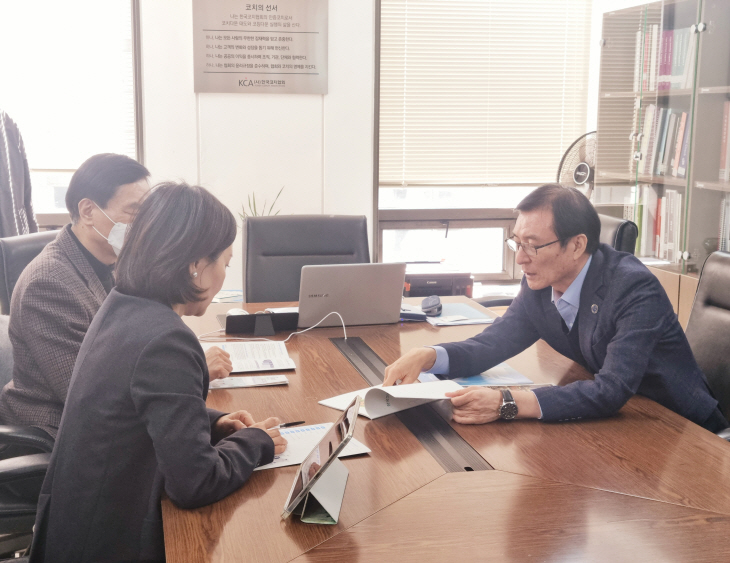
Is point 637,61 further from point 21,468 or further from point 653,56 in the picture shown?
point 21,468

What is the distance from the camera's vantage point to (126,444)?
4.10 ft

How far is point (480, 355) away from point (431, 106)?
268 cm

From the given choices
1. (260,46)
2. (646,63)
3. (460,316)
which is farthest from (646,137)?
(260,46)

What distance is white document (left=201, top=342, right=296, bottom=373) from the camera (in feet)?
6.47

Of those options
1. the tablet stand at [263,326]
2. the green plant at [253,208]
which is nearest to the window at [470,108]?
the green plant at [253,208]

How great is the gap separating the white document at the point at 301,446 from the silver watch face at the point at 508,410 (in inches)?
13.2

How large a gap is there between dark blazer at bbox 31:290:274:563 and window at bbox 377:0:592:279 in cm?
319

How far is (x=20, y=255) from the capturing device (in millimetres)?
2133

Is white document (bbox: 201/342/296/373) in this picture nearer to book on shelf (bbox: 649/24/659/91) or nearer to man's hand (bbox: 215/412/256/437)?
man's hand (bbox: 215/412/256/437)

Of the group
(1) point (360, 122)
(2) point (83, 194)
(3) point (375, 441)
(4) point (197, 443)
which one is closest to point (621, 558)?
(3) point (375, 441)

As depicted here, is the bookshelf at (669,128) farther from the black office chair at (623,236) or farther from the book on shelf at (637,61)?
the black office chair at (623,236)

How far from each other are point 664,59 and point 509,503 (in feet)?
9.75

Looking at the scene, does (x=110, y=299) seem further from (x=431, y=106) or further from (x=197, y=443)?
(x=431, y=106)

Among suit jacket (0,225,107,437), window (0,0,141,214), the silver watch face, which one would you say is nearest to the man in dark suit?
the silver watch face
